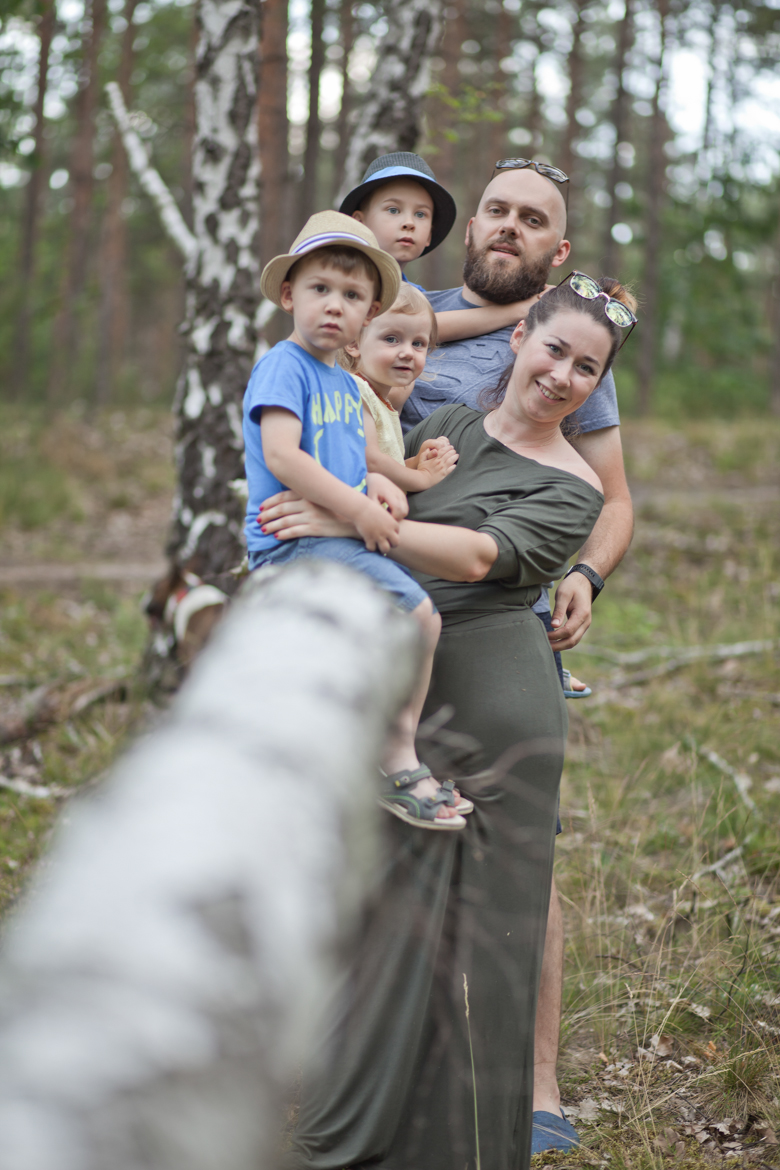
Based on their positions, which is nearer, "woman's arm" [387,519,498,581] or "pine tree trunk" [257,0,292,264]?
"woman's arm" [387,519,498,581]

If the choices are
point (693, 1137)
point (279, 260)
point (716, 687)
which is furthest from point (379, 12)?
point (693, 1137)

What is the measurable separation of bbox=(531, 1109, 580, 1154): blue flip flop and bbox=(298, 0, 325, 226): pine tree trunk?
14681 mm

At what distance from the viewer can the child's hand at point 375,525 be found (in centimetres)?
199

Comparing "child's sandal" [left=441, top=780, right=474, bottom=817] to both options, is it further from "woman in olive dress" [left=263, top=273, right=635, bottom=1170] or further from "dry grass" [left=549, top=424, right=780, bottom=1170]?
"dry grass" [left=549, top=424, right=780, bottom=1170]

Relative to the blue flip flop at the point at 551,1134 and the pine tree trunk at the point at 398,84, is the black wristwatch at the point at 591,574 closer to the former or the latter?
the blue flip flop at the point at 551,1134

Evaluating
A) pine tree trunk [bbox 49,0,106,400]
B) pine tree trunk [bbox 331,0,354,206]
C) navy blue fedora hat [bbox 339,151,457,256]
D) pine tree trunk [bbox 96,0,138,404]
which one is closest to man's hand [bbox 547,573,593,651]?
navy blue fedora hat [bbox 339,151,457,256]

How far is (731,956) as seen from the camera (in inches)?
127

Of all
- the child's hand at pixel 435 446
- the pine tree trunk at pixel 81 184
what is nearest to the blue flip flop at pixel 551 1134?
the child's hand at pixel 435 446

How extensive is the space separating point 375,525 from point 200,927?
123cm

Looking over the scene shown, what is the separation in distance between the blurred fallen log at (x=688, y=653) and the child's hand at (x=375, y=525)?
499 centimetres

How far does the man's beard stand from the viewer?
2809 millimetres

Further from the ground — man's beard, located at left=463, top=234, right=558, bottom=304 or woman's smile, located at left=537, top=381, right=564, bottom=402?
man's beard, located at left=463, top=234, right=558, bottom=304

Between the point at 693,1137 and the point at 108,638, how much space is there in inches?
234

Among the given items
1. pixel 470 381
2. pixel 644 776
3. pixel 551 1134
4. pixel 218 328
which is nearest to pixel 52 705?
pixel 218 328
